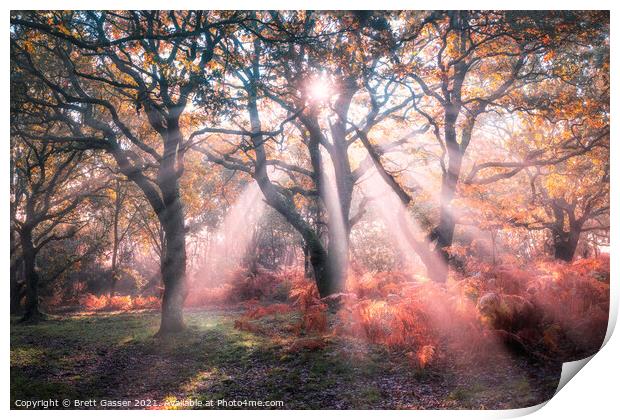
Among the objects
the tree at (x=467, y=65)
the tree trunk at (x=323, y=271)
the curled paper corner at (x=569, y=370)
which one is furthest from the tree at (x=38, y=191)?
the curled paper corner at (x=569, y=370)

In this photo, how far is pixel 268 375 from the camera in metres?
4.51

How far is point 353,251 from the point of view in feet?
50.0

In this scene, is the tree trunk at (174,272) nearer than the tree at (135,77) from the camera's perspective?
No

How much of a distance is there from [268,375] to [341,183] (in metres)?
4.64

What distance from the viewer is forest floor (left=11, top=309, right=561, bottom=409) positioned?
396cm

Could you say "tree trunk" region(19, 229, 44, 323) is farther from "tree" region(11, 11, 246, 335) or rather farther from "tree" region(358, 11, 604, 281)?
"tree" region(358, 11, 604, 281)

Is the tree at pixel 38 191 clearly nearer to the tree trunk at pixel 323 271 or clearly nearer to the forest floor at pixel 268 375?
the forest floor at pixel 268 375

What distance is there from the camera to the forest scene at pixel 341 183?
429cm

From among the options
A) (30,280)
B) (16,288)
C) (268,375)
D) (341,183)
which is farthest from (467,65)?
(30,280)

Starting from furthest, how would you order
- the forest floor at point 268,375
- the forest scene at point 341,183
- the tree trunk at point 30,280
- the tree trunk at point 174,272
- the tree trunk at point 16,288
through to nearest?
1. the tree trunk at point 30,280
2. the tree trunk at point 16,288
3. the tree trunk at point 174,272
4. the forest scene at point 341,183
5. the forest floor at point 268,375

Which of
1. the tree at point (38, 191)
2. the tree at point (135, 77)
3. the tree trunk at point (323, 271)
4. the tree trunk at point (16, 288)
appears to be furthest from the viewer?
the tree trunk at point (323, 271)

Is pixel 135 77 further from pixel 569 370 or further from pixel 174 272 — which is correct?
pixel 569 370

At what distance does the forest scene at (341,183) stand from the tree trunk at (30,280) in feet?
0.19

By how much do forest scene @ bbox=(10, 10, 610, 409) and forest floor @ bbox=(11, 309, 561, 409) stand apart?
2cm
